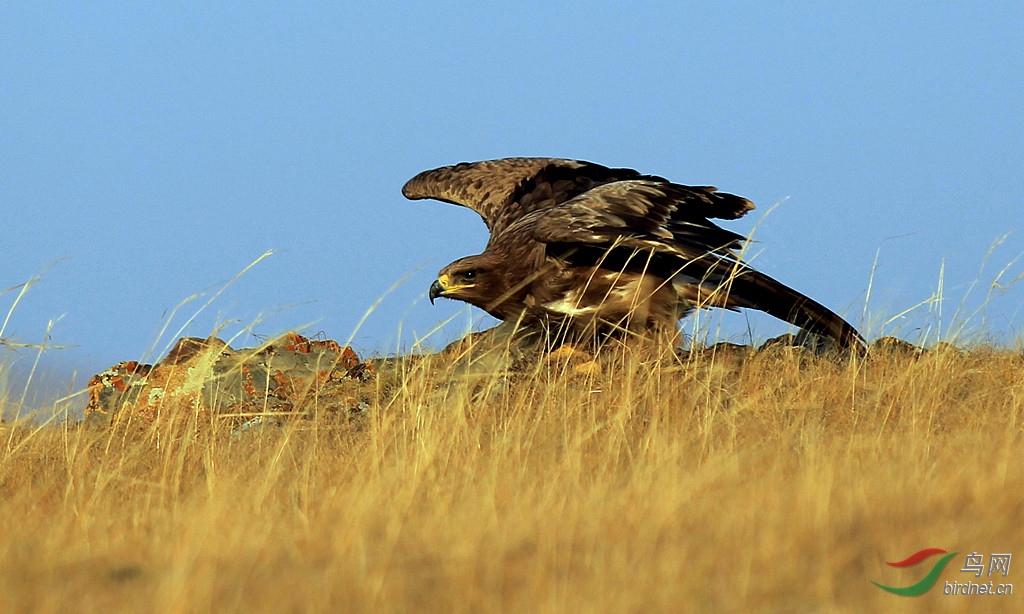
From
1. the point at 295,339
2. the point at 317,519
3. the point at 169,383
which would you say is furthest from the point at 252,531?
the point at 295,339

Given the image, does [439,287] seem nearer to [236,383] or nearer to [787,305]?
[236,383]

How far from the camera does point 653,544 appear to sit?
3.29m

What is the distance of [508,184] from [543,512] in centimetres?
683

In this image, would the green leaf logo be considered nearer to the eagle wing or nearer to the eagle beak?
the eagle wing

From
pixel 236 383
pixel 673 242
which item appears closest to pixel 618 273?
pixel 673 242

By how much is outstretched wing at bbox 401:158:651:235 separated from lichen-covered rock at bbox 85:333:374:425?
2308mm

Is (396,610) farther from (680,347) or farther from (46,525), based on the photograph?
(680,347)

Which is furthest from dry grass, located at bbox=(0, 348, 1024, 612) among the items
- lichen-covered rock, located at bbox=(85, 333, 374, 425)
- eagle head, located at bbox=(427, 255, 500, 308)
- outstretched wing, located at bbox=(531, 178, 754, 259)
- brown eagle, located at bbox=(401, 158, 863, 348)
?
eagle head, located at bbox=(427, 255, 500, 308)

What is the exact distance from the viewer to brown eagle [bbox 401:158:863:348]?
7539 millimetres

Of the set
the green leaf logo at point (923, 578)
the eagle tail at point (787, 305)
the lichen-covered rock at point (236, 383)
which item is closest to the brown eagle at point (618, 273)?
the eagle tail at point (787, 305)

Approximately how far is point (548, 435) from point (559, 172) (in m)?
4.87

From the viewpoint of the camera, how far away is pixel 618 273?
7906 mm

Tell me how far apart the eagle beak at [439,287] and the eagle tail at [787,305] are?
2.16m

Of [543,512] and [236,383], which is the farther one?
[236,383]
